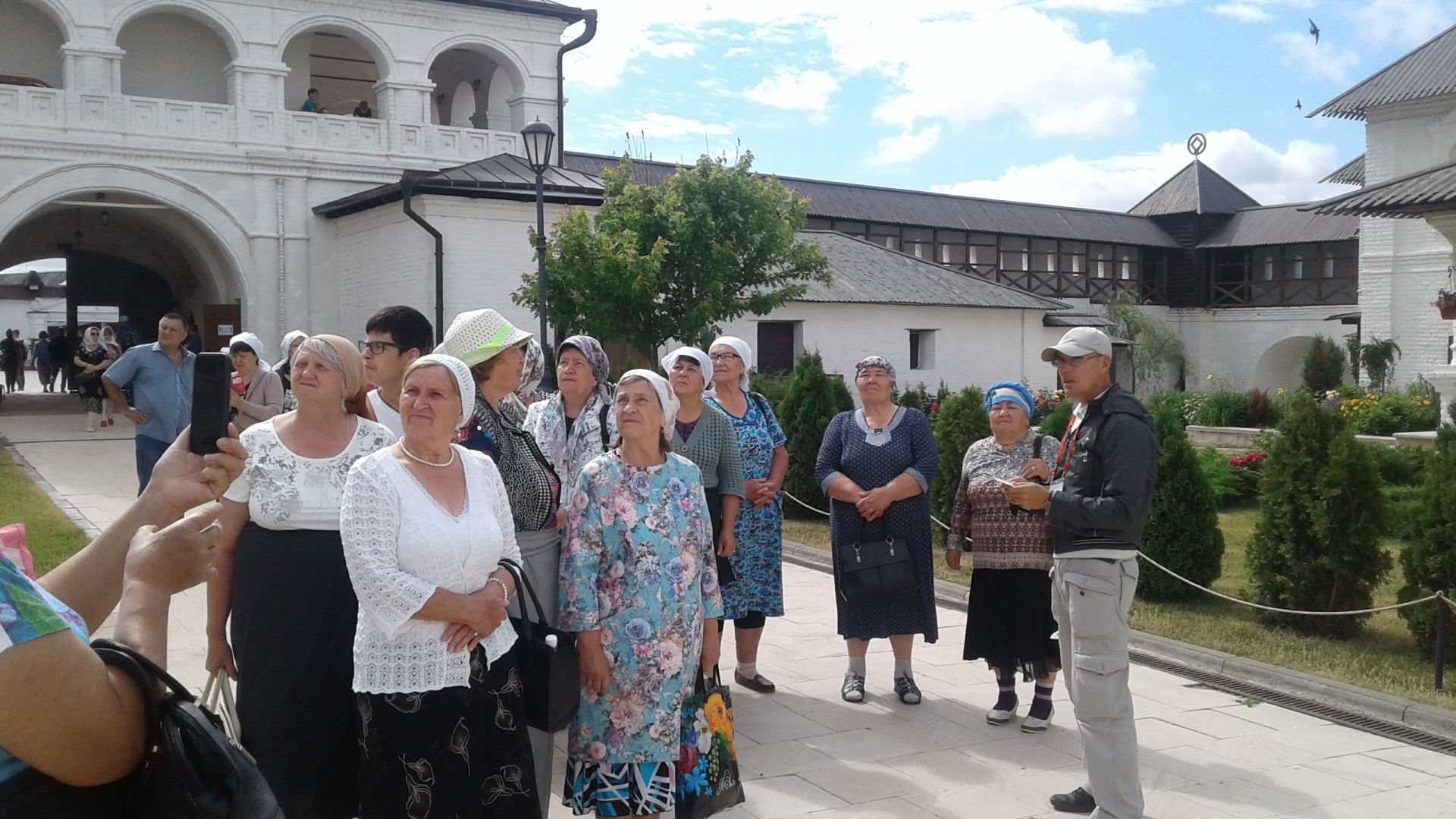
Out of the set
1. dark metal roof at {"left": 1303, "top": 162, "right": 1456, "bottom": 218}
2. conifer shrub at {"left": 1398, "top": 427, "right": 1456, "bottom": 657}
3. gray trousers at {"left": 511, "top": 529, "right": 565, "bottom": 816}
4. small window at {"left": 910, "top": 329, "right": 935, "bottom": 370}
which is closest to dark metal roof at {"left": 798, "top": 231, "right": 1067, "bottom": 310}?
small window at {"left": 910, "top": 329, "right": 935, "bottom": 370}

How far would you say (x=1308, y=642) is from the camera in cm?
772

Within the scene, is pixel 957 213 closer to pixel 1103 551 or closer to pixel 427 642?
pixel 1103 551

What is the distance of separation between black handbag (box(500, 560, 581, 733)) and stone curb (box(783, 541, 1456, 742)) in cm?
473

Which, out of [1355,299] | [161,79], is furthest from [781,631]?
[1355,299]

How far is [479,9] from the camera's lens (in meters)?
24.4

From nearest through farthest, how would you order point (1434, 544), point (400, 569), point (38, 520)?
point (400, 569) < point (1434, 544) < point (38, 520)

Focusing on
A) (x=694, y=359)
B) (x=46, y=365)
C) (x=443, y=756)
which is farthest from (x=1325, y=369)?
(x=46, y=365)

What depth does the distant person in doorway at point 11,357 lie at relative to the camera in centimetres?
3039

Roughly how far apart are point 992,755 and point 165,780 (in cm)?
440

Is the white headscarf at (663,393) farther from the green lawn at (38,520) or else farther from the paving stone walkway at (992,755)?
the green lawn at (38,520)

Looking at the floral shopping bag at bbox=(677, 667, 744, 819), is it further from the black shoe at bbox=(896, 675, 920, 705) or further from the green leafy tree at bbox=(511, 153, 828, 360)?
the green leafy tree at bbox=(511, 153, 828, 360)

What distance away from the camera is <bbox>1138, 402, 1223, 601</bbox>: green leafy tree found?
878cm

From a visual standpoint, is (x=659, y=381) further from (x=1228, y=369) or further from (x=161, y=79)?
(x=1228, y=369)

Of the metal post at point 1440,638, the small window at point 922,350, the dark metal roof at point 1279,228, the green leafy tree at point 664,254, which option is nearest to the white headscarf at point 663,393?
the metal post at point 1440,638
